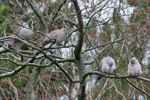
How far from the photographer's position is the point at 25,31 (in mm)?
5938

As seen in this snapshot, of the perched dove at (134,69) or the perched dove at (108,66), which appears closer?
the perched dove at (134,69)

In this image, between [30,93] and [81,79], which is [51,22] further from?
[81,79]

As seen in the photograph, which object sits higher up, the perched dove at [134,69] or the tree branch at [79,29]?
the tree branch at [79,29]

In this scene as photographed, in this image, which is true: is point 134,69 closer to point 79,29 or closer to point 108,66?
point 108,66

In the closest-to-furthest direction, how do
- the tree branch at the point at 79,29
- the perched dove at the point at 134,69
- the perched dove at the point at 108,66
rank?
the tree branch at the point at 79,29
the perched dove at the point at 134,69
the perched dove at the point at 108,66

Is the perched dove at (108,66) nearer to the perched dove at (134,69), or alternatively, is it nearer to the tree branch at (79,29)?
the perched dove at (134,69)

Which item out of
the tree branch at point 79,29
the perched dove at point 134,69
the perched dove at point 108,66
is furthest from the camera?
the perched dove at point 108,66

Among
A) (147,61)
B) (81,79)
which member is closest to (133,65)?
(81,79)

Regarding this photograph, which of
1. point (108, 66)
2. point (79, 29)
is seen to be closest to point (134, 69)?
point (108, 66)

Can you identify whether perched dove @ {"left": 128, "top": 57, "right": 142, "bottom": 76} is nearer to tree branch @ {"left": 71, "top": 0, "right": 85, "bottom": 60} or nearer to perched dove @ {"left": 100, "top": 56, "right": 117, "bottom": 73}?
perched dove @ {"left": 100, "top": 56, "right": 117, "bottom": 73}

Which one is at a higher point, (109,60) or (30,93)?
(109,60)

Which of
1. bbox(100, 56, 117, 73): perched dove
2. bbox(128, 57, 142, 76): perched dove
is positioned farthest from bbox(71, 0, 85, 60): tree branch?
bbox(128, 57, 142, 76): perched dove

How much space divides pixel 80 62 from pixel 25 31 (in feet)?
5.93

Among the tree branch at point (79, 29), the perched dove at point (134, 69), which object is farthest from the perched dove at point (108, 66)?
the tree branch at point (79, 29)
